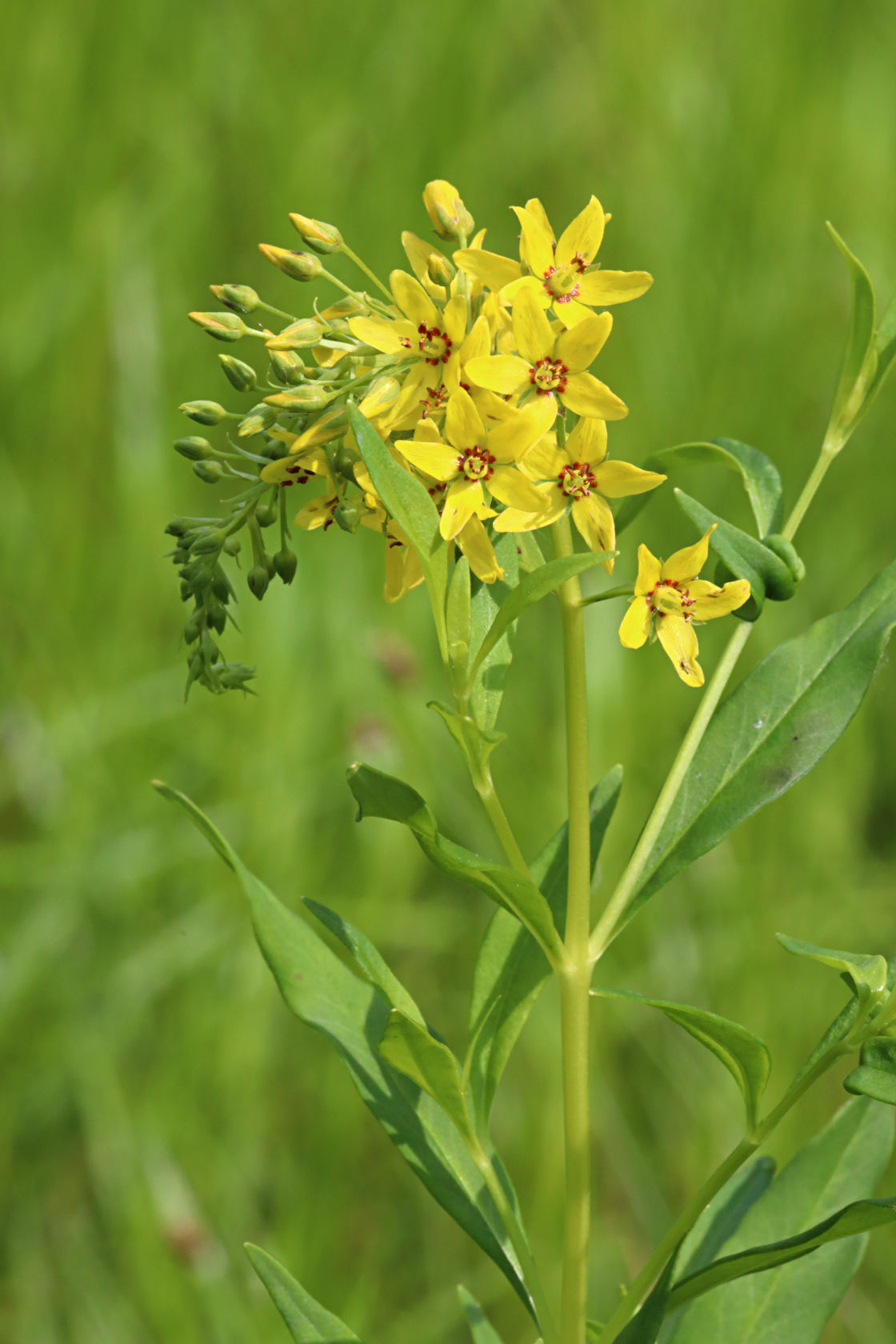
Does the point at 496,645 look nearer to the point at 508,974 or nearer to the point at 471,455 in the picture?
the point at 471,455

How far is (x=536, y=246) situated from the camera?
5.12 ft

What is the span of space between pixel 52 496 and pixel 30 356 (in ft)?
1.84

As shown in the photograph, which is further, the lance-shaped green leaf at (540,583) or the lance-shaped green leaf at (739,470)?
the lance-shaped green leaf at (739,470)

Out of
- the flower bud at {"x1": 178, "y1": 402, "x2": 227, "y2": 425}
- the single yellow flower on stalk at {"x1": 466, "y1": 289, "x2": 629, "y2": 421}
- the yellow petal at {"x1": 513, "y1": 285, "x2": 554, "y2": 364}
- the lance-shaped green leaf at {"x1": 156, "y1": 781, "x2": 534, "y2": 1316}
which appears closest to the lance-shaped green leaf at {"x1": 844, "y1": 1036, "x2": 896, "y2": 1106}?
the lance-shaped green leaf at {"x1": 156, "y1": 781, "x2": 534, "y2": 1316}

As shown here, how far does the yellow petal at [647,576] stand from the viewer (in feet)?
5.22

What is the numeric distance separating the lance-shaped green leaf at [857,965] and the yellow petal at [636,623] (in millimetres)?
400

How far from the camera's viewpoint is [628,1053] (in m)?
3.95

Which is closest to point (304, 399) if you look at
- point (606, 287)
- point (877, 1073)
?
point (606, 287)

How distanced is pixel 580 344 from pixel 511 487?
19 cm

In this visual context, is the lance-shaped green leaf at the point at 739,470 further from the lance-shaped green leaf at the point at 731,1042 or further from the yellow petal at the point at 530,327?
the lance-shaped green leaf at the point at 731,1042

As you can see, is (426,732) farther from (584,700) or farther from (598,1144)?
(584,700)

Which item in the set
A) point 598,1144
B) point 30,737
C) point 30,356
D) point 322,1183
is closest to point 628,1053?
point 598,1144

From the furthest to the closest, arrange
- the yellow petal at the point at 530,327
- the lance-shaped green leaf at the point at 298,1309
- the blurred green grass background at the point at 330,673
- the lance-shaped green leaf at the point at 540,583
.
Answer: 1. the blurred green grass background at the point at 330,673
2. the lance-shaped green leaf at the point at 298,1309
3. the yellow petal at the point at 530,327
4. the lance-shaped green leaf at the point at 540,583

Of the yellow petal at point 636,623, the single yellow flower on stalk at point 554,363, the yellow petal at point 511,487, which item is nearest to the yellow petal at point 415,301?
the single yellow flower on stalk at point 554,363
